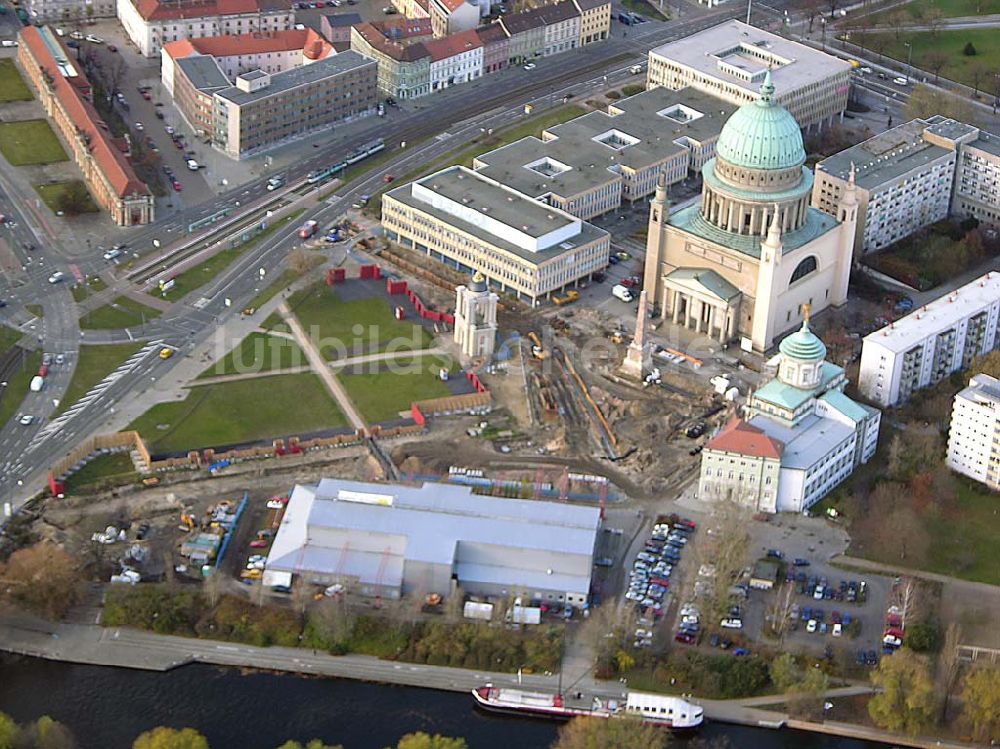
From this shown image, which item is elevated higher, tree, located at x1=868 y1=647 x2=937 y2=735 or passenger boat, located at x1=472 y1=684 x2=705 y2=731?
tree, located at x1=868 y1=647 x2=937 y2=735

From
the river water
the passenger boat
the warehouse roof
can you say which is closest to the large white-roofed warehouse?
the warehouse roof

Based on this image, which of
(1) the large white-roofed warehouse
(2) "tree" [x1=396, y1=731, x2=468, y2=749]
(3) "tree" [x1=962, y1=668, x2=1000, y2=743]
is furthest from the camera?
(1) the large white-roofed warehouse

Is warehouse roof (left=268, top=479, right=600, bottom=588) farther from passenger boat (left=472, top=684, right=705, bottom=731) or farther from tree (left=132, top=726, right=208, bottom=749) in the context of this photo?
tree (left=132, top=726, right=208, bottom=749)

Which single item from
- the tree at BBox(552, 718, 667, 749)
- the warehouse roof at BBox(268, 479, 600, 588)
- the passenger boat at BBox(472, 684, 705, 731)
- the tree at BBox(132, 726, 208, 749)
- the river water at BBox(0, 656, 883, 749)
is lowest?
the river water at BBox(0, 656, 883, 749)

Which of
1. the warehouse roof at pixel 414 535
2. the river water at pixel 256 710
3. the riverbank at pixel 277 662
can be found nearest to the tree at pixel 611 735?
the river water at pixel 256 710

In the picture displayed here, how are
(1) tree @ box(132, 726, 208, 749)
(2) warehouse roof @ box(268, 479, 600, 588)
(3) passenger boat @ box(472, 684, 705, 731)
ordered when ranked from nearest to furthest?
1. (1) tree @ box(132, 726, 208, 749)
2. (3) passenger boat @ box(472, 684, 705, 731)
3. (2) warehouse roof @ box(268, 479, 600, 588)

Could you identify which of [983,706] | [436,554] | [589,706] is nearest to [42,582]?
[436,554]

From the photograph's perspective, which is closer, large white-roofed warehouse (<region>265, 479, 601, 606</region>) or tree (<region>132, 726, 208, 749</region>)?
tree (<region>132, 726, 208, 749</region>)
